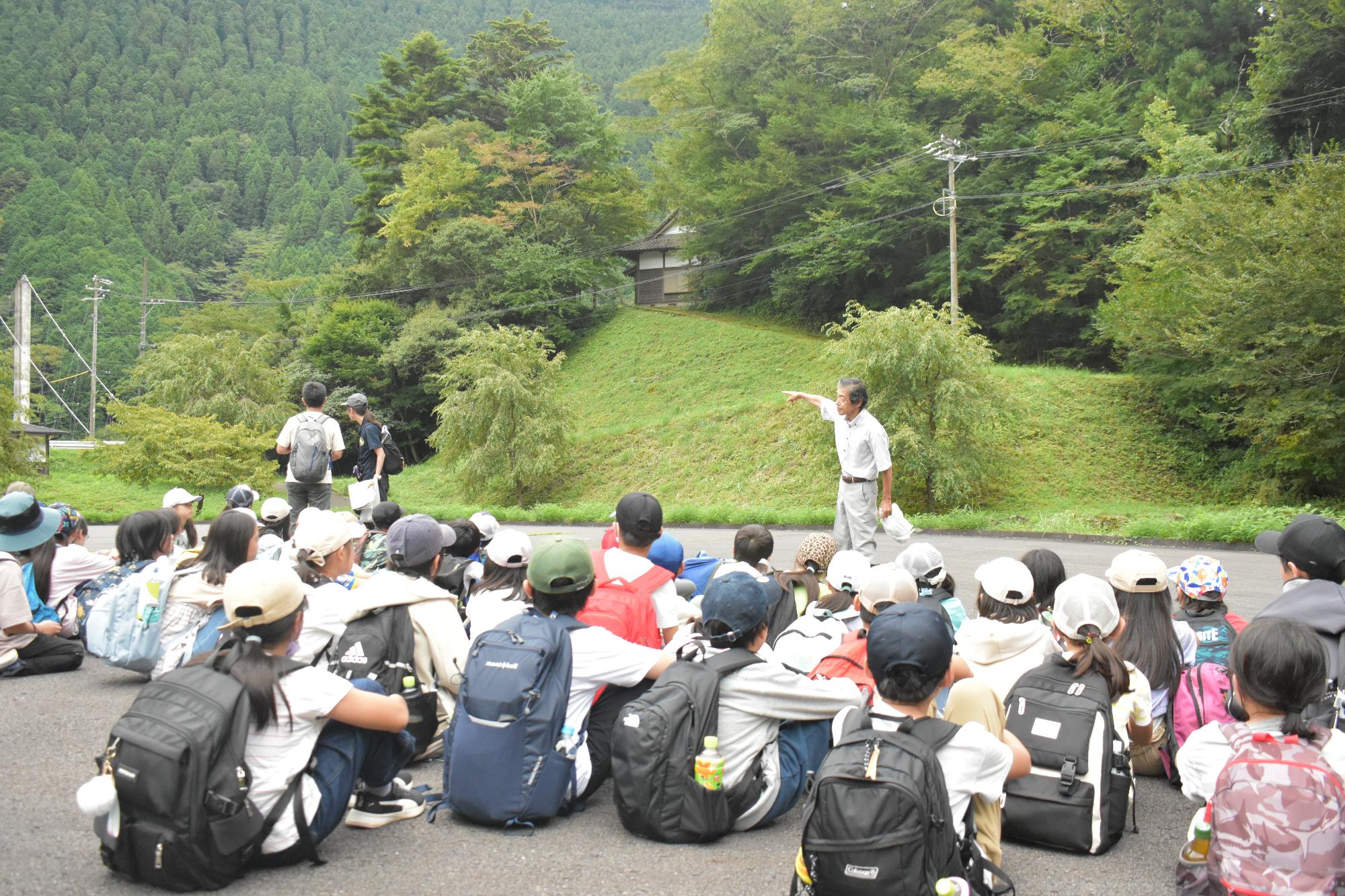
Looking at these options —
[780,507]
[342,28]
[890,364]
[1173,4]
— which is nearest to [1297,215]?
[890,364]

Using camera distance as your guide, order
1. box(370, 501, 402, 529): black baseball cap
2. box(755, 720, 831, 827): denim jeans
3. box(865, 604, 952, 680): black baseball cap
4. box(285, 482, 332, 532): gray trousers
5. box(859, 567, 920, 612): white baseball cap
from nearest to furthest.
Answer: box(865, 604, 952, 680): black baseball cap, box(755, 720, 831, 827): denim jeans, box(859, 567, 920, 612): white baseball cap, box(370, 501, 402, 529): black baseball cap, box(285, 482, 332, 532): gray trousers

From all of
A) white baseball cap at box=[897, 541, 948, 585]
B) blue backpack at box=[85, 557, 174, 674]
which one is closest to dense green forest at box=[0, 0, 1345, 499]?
white baseball cap at box=[897, 541, 948, 585]

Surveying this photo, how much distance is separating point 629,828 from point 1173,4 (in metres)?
39.8

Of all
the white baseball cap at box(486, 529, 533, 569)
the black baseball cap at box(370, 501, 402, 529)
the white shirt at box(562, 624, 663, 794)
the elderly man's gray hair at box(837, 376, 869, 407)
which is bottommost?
the white shirt at box(562, 624, 663, 794)

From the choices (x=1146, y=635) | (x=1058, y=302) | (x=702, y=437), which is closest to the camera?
(x=1146, y=635)

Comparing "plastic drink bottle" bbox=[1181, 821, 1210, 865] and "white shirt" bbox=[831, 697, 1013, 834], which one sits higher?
"white shirt" bbox=[831, 697, 1013, 834]

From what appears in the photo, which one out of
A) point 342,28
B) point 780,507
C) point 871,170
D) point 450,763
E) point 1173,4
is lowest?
point 780,507

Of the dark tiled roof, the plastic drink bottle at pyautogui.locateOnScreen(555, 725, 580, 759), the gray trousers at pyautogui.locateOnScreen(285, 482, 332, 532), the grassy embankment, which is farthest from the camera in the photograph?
the dark tiled roof

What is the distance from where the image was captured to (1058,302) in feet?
115

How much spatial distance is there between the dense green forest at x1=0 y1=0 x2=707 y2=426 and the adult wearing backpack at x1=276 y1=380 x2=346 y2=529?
6114cm

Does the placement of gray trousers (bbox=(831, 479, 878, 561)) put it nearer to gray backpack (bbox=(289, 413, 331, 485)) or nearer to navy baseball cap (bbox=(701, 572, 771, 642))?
gray backpack (bbox=(289, 413, 331, 485))

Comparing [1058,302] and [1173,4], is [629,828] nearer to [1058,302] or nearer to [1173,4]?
[1058,302]

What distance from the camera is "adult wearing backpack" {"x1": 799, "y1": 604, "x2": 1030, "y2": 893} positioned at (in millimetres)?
3100

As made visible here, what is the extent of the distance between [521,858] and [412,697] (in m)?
1.07
